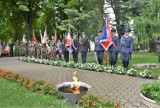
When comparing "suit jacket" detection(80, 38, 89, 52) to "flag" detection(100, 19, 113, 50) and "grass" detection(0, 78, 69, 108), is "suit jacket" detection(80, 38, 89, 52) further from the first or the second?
"grass" detection(0, 78, 69, 108)

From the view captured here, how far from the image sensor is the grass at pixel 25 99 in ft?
19.4

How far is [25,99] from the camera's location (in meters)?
6.52

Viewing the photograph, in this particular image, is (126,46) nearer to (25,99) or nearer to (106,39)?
(106,39)

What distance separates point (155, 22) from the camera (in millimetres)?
28250

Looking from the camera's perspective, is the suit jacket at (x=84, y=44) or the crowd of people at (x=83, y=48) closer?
the crowd of people at (x=83, y=48)

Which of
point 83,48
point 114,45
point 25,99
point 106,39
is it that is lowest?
point 25,99

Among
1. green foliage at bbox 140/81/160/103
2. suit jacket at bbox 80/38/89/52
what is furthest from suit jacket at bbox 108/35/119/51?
green foliage at bbox 140/81/160/103

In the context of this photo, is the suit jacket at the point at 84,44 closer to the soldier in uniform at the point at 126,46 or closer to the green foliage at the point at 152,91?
the soldier in uniform at the point at 126,46

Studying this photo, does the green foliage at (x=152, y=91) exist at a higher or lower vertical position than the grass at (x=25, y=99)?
higher

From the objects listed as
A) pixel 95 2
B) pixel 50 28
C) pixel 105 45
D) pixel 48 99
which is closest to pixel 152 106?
pixel 48 99

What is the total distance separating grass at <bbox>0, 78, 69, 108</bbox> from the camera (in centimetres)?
592

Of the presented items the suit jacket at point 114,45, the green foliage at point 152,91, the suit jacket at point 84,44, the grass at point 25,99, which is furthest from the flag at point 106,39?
the green foliage at point 152,91

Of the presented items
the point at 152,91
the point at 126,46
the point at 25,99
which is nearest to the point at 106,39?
the point at 126,46

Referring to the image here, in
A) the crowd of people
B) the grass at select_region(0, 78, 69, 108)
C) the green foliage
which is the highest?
the crowd of people
